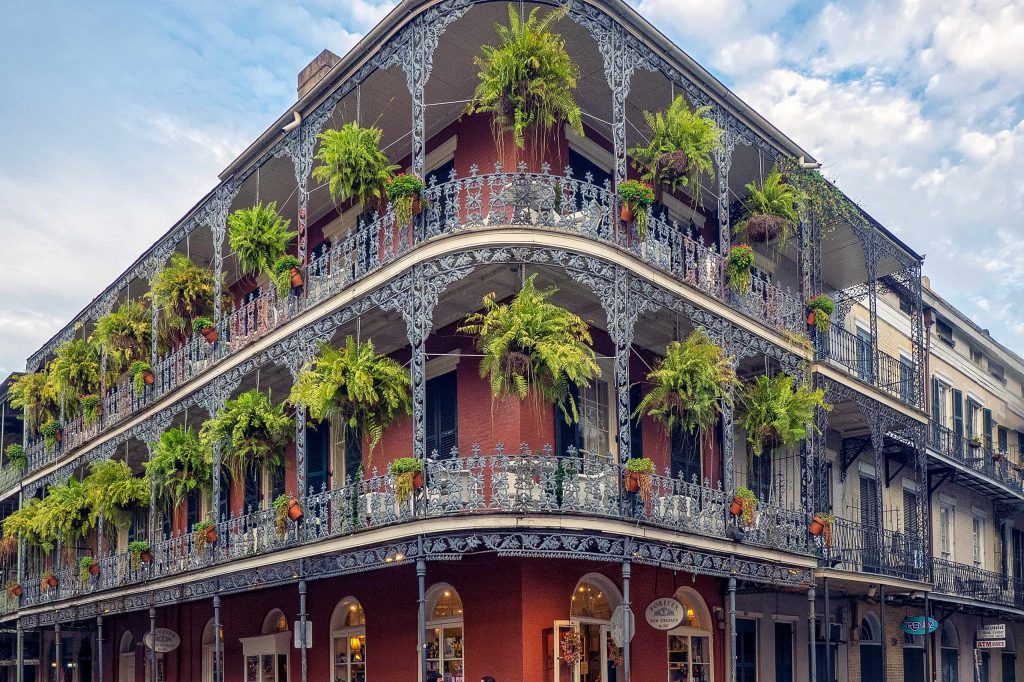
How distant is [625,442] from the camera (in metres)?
13.1

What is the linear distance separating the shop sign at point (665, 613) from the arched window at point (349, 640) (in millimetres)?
4468

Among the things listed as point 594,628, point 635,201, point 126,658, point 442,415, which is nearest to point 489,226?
point 635,201

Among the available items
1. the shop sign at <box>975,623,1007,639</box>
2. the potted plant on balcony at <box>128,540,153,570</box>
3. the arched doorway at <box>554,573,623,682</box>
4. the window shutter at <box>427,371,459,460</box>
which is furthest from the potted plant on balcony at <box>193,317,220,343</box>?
the shop sign at <box>975,623,1007,639</box>

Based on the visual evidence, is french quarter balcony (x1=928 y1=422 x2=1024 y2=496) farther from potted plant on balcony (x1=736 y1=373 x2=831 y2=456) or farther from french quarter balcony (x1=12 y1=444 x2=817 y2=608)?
french quarter balcony (x1=12 y1=444 x2=817 y2=608)

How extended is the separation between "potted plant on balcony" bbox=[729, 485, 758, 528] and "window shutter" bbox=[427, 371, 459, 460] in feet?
13.2

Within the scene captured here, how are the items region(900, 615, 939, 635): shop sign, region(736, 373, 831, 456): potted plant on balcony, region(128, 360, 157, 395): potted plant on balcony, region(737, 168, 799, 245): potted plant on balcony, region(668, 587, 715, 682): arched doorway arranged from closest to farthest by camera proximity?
1. region(736, 373, 831, 456): potted plant on balcony
2. region(668, 587, 715, 682): arched doorway
3. region(737, 168, 799, 245): potted plant on balcony
4. region(900, 615, 939, 635): shop sign
5. region(128, 360, 157, 395): potted plant on balcony

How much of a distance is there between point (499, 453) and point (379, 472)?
4277 mm

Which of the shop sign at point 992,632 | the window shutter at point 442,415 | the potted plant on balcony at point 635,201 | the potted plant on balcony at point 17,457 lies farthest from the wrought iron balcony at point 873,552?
the potted plant on balcony at point 17,457

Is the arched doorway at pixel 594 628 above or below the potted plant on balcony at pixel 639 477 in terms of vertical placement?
below

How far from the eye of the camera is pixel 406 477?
1286 centimetres

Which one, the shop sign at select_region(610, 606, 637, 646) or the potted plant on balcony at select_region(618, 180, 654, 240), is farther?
the potted plant on balcony at select_region(618, 180, 654, 240)

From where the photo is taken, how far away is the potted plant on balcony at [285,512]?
1492 centimetres

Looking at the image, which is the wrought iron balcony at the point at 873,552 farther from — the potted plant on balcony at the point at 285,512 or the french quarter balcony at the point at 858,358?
the potted plant on balcony at the point at 285,512

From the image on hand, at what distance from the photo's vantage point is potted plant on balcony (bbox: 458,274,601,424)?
12.7m
